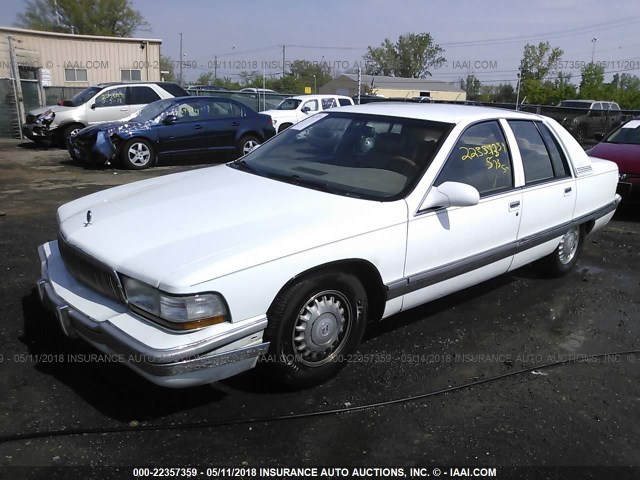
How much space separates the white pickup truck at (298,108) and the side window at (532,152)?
11215mm

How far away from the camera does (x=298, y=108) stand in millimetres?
15961

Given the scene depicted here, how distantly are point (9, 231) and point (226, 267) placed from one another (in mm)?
4652

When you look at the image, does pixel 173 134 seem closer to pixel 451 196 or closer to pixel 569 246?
pixel 569 246

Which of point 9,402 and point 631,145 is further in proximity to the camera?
point 631,145

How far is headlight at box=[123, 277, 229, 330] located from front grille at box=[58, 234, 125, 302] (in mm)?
171

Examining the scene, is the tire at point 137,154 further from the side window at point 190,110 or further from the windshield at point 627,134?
the windshield at point 627,134

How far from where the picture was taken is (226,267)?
261cm

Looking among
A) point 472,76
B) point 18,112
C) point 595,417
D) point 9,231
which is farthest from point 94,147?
point 472,76

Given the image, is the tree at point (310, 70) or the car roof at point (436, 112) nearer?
the car roof at point (436, 112)

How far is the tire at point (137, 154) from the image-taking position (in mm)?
10805

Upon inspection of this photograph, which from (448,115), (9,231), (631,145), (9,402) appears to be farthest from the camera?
(631,145)

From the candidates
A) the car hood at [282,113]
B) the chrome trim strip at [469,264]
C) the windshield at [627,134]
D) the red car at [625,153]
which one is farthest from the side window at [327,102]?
the chrome trim strip at [469,264]

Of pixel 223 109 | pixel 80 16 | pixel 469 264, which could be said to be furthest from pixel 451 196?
pixel 80 16

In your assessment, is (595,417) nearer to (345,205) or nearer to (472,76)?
(345,205)
